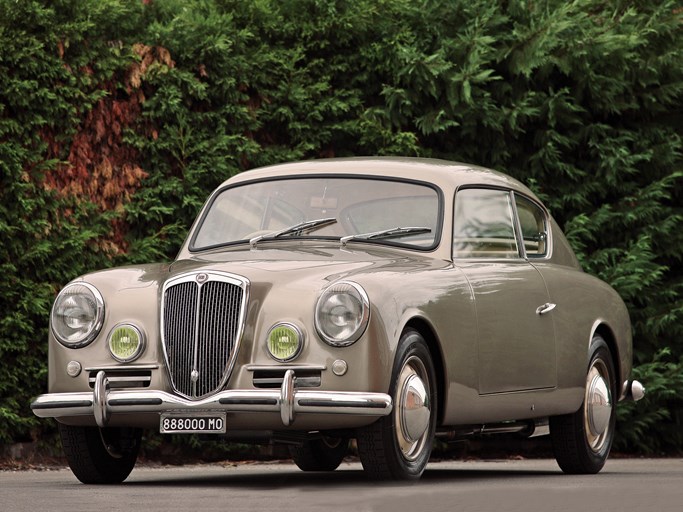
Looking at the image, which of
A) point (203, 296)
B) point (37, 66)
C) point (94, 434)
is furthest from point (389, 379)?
point (37, 66)

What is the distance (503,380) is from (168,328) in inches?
83.3

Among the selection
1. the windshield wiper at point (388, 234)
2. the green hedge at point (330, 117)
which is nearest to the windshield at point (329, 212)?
the windshield wiper at point (388, 234)

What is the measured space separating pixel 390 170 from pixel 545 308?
1.30m

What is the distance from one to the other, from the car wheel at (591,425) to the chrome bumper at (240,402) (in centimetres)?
281

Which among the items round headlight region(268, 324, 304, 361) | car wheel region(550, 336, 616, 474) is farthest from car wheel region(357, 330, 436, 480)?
car wheel region(550, 336, 616, 474)

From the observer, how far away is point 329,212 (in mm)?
9008

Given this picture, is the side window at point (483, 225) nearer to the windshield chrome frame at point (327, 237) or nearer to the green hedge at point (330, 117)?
the windshield chrome frame at point (327, 237)

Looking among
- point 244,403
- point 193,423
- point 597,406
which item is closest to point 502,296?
point 597,406

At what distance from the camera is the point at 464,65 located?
12.9 metres

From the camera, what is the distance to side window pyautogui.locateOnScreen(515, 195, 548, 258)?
9984 mm

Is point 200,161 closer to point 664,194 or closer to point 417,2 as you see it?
point 417,2

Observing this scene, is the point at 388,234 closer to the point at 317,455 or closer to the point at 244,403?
the point at 244,403

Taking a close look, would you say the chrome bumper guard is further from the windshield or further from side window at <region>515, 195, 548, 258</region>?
the windshield

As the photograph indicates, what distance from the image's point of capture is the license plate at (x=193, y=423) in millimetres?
7547
